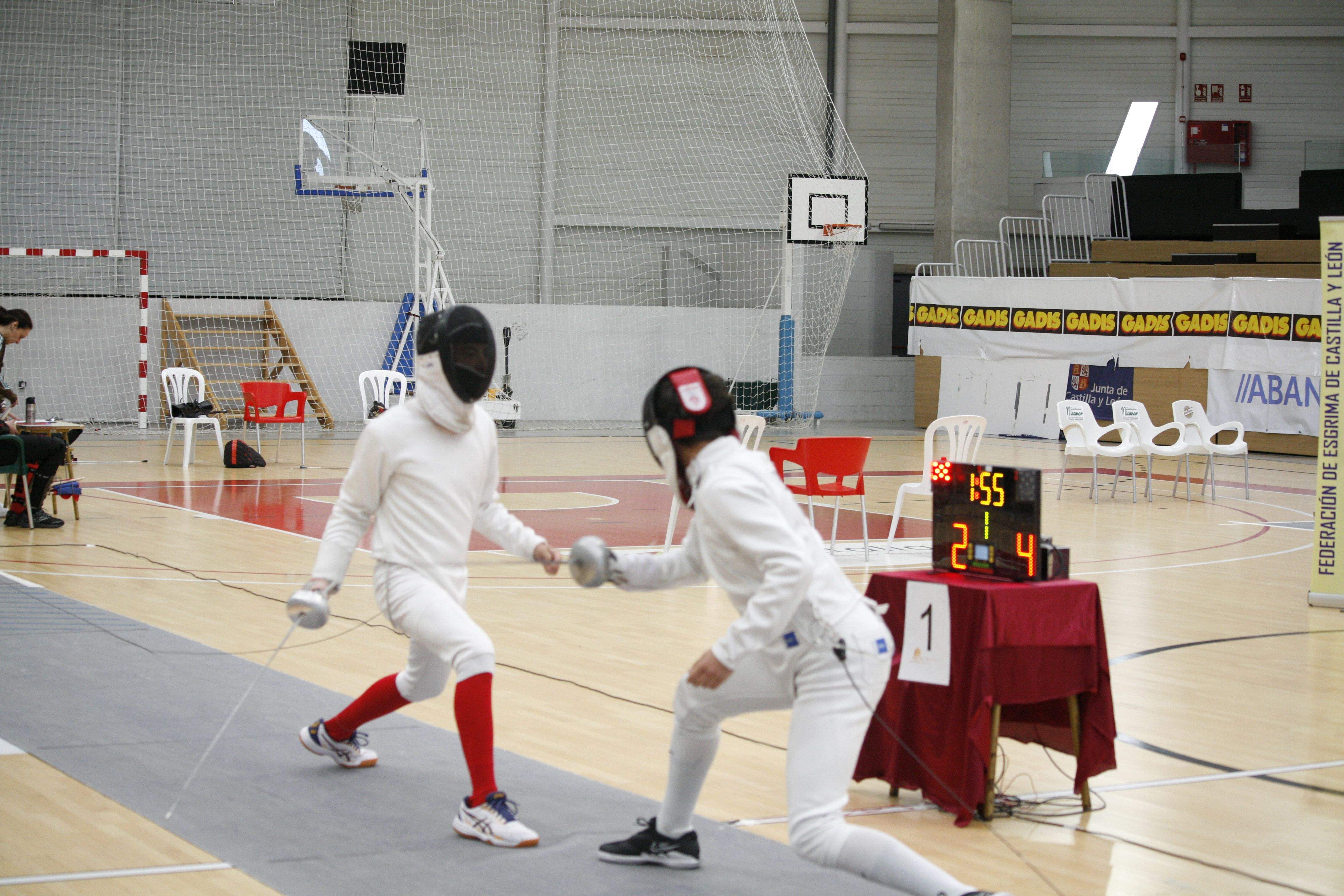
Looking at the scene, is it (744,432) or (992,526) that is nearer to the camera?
(992,526)

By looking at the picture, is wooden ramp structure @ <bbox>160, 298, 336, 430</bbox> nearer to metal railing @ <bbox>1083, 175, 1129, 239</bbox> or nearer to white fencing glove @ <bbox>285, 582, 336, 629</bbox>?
metal railing @ <bbox>1083, 175, 1129, 239</bbox>

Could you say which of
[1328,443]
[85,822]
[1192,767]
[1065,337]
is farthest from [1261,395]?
[85,822]

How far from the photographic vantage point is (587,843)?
11.6ft

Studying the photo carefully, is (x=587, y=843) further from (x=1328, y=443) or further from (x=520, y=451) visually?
(x=520, y=451)

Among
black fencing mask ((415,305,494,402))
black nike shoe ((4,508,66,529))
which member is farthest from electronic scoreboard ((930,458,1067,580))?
black nike shoe ((4,508,66,529))

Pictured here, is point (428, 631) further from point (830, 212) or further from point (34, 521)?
point (830, 212)

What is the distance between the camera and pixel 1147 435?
44.7 ft

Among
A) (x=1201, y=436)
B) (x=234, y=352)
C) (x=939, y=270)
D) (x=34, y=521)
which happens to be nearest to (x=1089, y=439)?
(x=1201, y=436)

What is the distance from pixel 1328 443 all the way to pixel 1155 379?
42.1 ft

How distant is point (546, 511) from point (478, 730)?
7375mm

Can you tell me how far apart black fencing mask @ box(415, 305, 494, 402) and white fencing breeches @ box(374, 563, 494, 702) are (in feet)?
1.85

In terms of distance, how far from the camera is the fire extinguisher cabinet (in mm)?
23953

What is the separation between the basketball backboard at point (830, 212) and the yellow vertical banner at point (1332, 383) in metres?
11.4

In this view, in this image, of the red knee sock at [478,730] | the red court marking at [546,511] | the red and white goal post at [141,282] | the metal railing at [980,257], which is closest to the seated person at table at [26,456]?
the red court marking at [546,511]
